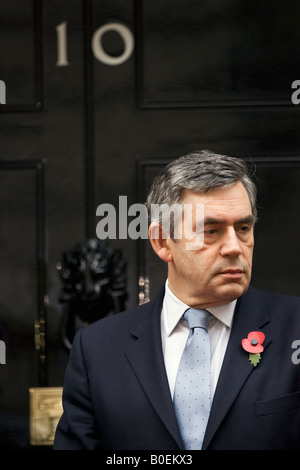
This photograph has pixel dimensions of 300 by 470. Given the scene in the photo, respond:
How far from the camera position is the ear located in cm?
181

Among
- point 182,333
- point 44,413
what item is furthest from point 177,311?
point 44,413

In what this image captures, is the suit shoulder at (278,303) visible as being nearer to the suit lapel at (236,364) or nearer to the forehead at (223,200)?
the suit lapel at (236,364)

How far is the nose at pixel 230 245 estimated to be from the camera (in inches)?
64.5

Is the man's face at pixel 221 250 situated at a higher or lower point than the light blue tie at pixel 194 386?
higher

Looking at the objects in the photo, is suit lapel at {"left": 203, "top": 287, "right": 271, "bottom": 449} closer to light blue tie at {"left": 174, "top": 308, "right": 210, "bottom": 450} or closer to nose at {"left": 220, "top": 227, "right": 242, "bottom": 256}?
light blue tie at {"left": 174, "top": 308, "right": 210, "bottom": 450}

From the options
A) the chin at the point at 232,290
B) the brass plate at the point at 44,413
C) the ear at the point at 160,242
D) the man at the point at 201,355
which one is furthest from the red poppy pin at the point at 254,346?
the brass plate at the point at 44,413

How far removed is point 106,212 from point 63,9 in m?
0.68

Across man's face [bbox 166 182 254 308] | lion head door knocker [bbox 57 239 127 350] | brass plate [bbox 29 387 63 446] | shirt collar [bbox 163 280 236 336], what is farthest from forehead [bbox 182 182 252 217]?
brass plate [bbox 29 387 63 446]

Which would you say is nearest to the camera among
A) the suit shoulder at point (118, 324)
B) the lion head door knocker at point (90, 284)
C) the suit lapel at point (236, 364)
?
the suit lapel at point (236, 364)

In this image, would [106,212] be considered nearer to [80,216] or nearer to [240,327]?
[80,216]

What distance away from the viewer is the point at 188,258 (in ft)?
5.62

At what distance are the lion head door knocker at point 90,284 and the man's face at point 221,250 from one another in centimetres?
67

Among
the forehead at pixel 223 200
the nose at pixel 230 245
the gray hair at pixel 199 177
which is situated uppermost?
the gray hair at pixel 199 177

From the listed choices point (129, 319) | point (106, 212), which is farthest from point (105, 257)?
point (129, 319)
